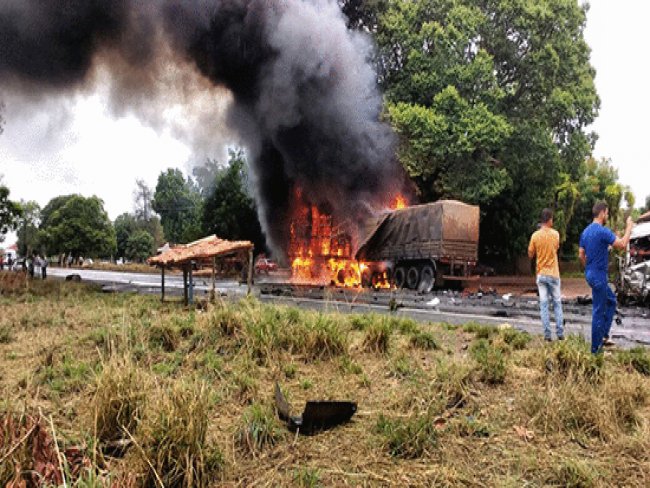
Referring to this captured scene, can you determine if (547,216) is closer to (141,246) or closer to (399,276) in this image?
(399,276)

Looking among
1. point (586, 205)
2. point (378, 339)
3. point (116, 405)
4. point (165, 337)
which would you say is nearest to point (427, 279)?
point (378, 339)

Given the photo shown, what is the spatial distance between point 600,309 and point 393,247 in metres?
16.5

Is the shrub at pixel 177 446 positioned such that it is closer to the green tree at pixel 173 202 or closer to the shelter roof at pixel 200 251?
the shelter roof at pixel 200 251

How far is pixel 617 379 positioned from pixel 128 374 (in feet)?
14.8

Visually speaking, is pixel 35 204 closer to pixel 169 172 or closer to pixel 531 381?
pixel 169 172

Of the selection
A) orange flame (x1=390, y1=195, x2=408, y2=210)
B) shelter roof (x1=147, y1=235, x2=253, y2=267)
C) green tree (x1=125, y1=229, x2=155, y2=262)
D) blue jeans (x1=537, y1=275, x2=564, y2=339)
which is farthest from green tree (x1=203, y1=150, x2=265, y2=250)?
blue jeans (x1=537, y1=275, x2=564, y2=339)

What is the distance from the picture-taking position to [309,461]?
3.73 metres

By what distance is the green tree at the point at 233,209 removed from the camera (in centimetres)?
3875

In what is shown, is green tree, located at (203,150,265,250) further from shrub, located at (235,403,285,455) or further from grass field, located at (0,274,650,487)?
shrub, located at (235,403,285,455)

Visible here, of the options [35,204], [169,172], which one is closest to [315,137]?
[169,172]

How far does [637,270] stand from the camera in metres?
14.6

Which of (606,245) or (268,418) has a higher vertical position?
(606,245)

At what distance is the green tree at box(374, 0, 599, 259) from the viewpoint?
24.1 meters

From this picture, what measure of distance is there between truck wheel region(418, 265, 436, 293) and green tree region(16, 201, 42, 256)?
65.0m
